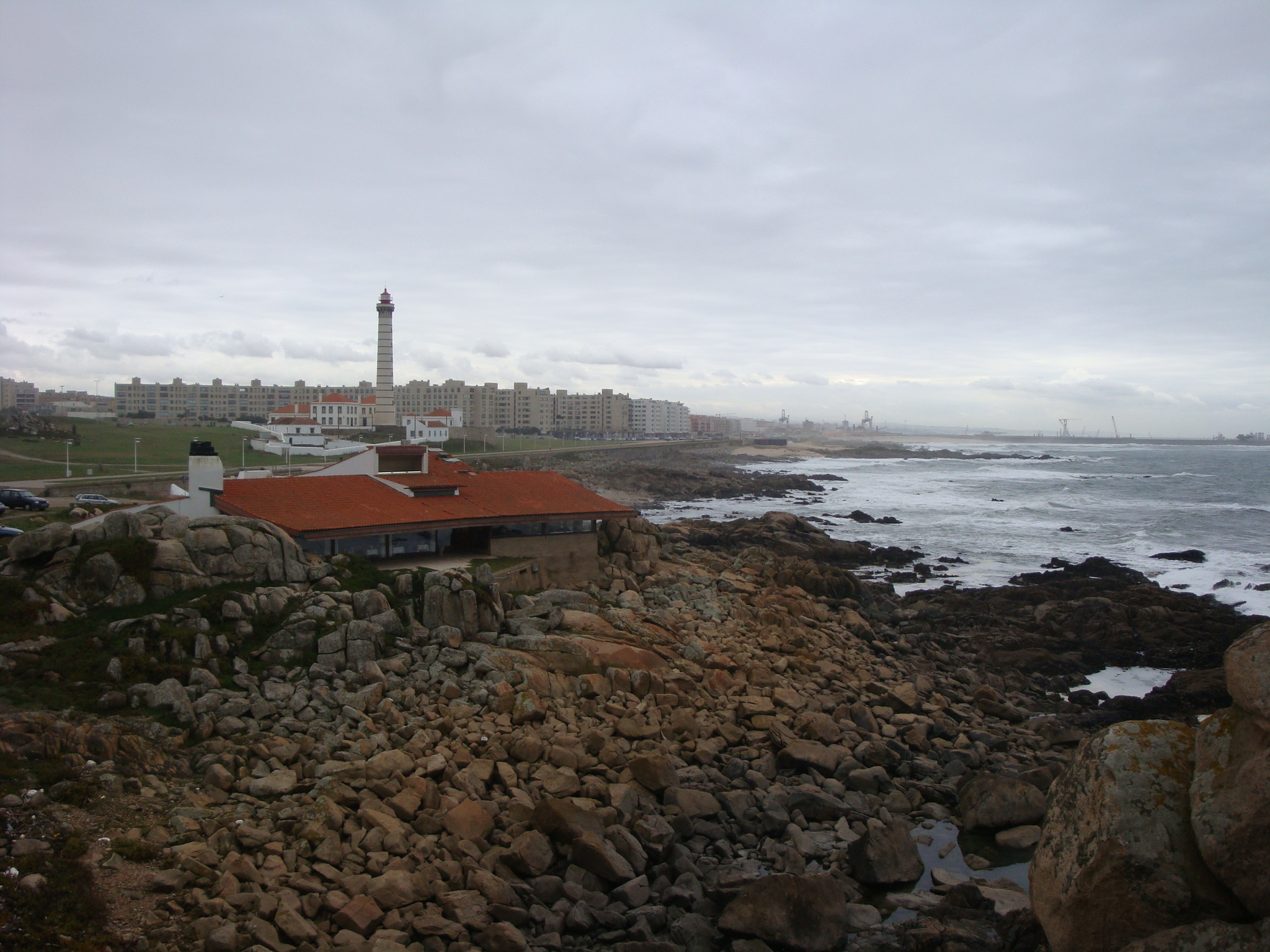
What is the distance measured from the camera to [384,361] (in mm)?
75812

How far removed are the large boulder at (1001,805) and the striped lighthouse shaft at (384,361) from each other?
7067cm

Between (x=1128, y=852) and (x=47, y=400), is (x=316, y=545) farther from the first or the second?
(x=47, y=400)

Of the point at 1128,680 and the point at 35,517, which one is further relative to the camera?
the point at 35,517

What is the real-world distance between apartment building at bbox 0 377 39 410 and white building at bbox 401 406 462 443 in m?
80.2

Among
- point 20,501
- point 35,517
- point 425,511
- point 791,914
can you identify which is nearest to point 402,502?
point 425,511

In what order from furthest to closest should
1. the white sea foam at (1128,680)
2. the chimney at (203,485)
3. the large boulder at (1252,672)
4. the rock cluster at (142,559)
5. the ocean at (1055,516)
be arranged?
the ocean at (1055,516) < the white sea foam at (1128,680) < the chimney at (203,485) < the rock cluster at (142,559) < the large boulder at (1252,672)

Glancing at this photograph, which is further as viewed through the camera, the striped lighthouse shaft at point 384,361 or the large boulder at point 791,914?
the striped lighthouse shaft at point 384,361

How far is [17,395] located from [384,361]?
117m

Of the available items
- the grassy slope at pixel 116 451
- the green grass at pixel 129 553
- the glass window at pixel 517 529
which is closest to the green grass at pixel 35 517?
the green grass at pixel 129 553

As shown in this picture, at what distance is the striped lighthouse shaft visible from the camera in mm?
74375

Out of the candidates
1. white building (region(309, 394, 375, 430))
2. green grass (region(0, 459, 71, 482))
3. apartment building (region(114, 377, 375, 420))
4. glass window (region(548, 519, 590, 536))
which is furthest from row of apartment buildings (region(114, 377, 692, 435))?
glass window (region(548, 519, 590, 536))

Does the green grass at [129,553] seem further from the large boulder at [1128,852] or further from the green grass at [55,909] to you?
the large boulder at [1128,852]

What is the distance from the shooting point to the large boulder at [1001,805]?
12.4 metres

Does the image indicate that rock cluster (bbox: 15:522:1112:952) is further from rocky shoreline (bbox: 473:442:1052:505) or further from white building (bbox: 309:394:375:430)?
white building (bbox: 309:394:375:430)
